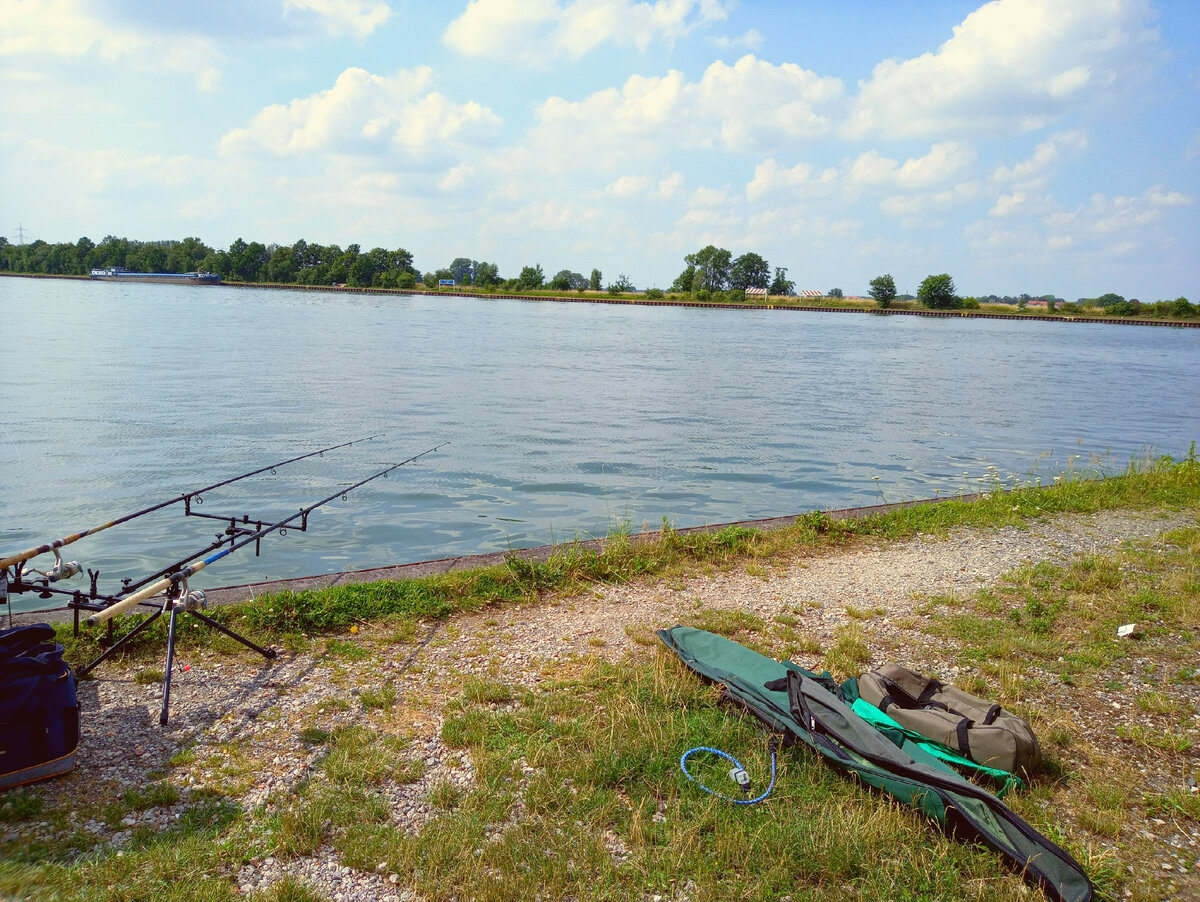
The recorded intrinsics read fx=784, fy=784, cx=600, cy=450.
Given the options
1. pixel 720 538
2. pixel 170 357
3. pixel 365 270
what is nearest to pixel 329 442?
pixel 720 538

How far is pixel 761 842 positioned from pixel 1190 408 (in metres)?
35.4

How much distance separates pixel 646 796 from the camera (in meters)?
3.88

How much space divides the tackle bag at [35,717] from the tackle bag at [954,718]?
4.35 m

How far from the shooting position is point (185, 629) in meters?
5.44

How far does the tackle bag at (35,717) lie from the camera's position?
11.7ft

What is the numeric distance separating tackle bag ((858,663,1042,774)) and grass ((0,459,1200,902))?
0.21m

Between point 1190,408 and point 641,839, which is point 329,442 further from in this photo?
point 1190,408

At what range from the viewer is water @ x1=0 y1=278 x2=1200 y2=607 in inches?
455

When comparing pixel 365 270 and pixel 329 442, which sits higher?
pixel 365 270

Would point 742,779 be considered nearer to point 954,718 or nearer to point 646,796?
point 646,796

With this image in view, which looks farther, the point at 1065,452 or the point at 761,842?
the point at 1065,452

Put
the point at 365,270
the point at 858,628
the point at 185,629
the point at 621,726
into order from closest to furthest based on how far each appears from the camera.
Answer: the point at 621,726
the point at 185,629
the point at 858,628
the point at 365,270

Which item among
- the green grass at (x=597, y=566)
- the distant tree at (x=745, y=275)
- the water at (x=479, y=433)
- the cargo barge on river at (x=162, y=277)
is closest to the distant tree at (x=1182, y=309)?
the distant tree at (x=745, y=275)

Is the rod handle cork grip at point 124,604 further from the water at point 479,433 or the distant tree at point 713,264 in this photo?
the distant tree at point 713,264
